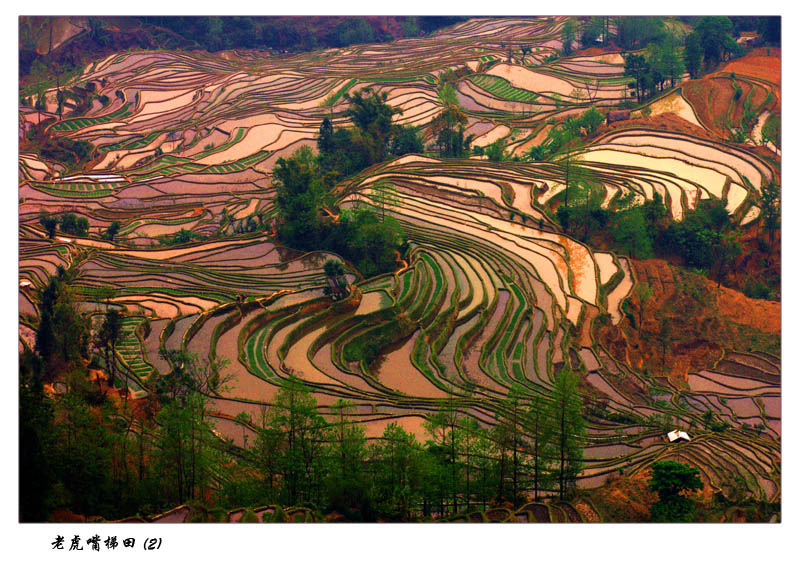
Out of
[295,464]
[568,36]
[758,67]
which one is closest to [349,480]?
[295,464]

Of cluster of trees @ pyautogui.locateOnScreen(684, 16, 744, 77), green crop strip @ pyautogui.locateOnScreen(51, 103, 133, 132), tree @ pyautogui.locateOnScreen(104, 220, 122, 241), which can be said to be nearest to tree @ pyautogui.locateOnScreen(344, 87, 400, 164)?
tree @ pyautogui.locateOnScreen(104, 220, 122, 241)

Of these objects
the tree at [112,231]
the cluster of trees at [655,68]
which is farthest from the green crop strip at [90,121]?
the cluster of trees at [655,68]

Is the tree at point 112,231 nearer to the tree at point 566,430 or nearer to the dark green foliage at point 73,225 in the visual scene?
the dark green foliage at point 73,225

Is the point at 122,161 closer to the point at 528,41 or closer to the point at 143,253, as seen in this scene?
the point at 143,253

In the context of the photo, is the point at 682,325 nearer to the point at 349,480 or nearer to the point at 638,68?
the point at 349,480

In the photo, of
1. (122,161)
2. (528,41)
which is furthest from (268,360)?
(528,41)

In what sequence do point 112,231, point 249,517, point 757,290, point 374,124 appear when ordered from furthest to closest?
1. point 374,124
2. point 112,231
3. point 757,290
4. point 249,517
